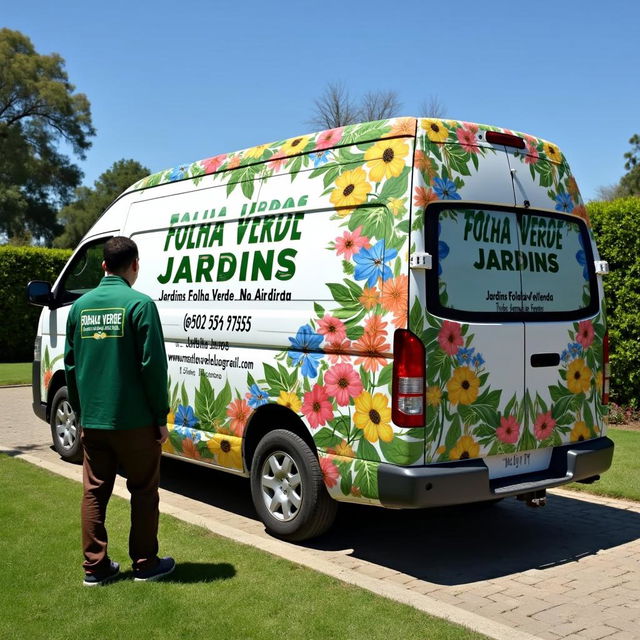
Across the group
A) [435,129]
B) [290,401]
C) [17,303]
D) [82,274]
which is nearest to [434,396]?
[290,401]

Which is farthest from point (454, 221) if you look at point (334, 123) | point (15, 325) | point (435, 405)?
point (334, 123)

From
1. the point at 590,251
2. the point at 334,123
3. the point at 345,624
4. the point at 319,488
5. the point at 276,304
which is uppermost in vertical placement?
the point at 334,123

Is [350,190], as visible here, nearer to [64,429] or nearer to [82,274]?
[82,274]

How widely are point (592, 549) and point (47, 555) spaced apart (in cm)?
368

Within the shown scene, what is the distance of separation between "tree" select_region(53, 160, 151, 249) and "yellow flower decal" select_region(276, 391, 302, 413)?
5333cm

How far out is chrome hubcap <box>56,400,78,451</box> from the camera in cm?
809

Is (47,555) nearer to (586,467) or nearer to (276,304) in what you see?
(276,304)

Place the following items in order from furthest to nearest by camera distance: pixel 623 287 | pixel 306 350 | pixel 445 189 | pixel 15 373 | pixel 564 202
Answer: pixel 15 373 < pixel 623 287 < pixel 564 202 < pixel 306 350 < pixel 445 189

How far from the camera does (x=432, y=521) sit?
20.9ft

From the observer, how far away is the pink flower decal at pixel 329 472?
5.17m

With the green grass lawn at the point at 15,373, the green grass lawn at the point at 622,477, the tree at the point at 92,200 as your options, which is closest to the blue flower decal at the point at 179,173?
the green grass lawn at the point at 622,477

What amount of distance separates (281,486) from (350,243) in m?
1.79

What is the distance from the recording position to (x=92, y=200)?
214 feet

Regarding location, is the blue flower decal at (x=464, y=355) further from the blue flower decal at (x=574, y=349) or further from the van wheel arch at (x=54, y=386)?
the van wheel arch at (x=54, y=386)
